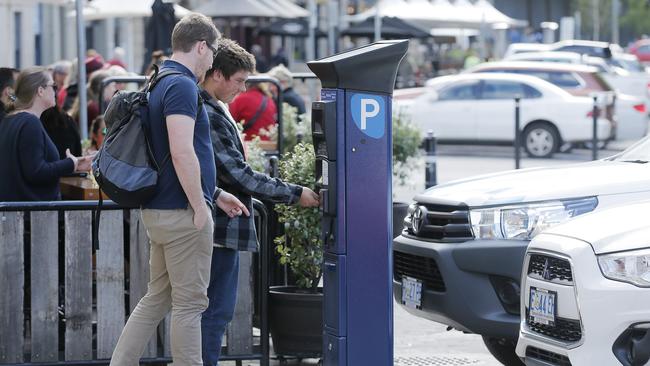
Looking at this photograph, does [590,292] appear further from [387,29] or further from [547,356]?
[387,29]

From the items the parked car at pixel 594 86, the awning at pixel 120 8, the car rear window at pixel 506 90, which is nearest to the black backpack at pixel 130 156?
the awning at pixel 120 8

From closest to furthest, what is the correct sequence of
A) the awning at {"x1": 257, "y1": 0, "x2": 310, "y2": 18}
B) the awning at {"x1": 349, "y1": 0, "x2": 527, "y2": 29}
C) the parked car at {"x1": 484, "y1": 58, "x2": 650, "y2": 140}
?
the parked car at {"x1": 484, "y1": 58, "x2": 650, "y2": 140} → the awning at {"x1": 257, "y1": 0, "x2": 310, "y2": 18} → the awning at {"x1": 349, "y1": 0, "x2": 527, "y2": 29}

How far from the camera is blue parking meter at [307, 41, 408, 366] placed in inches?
234

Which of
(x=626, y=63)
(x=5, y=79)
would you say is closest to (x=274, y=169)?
(x=5, y=79)

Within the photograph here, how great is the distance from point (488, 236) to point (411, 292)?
1.87ft

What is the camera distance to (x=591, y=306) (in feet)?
18.0

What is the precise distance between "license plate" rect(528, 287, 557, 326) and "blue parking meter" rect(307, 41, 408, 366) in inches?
26.0

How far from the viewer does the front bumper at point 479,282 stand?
676 centimetres

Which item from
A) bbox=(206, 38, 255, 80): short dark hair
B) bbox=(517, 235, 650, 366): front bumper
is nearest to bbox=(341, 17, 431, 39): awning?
bbox=(206, 38, 255, 80): short dark hair

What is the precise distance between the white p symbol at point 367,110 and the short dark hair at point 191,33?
757 millimetres

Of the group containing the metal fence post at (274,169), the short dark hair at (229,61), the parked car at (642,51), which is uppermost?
the parked car at (642,51)

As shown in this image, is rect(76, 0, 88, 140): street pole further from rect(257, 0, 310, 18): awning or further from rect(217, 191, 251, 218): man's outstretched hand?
rect(257, 0, 310, 18): awning

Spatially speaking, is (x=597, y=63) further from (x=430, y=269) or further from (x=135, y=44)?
(x=430, y=269)

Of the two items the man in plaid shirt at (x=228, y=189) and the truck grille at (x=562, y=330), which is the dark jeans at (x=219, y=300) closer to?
the man in plaid shirt at (x=228, y=189)
